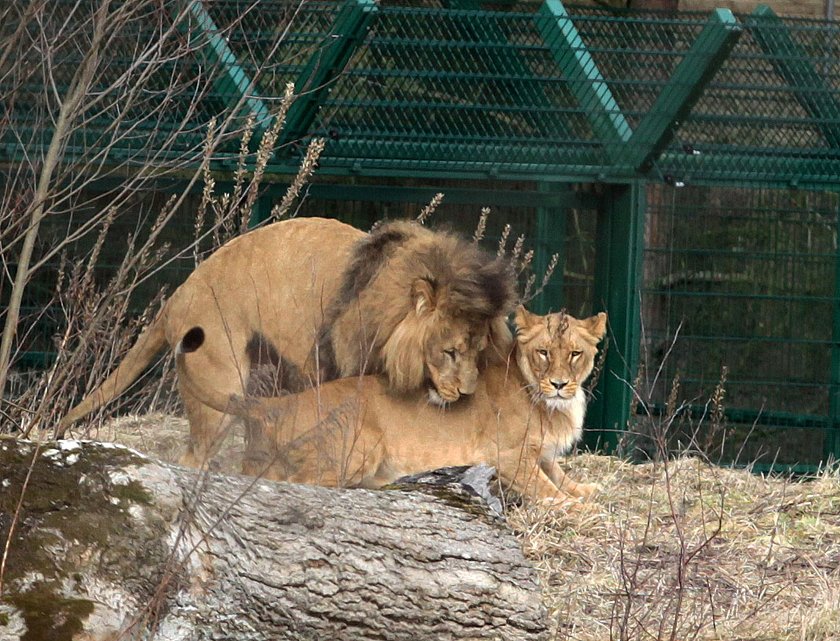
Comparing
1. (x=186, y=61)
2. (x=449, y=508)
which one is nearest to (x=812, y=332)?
(x=186, y=61)

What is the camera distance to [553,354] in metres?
6.54

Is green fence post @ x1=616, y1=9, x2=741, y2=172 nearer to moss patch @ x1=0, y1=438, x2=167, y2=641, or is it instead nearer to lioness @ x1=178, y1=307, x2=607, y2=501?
lioness @ x1=178, y1=307, x2=607, y2=501

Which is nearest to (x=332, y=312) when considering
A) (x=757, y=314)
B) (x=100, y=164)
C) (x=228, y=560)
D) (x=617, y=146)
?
(x=100, y=164)

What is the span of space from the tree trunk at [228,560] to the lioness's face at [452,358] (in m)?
2.14

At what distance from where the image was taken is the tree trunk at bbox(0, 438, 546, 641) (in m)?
3.33

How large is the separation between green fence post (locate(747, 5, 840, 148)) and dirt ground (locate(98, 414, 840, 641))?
7.26 ft

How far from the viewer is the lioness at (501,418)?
6.23 metres

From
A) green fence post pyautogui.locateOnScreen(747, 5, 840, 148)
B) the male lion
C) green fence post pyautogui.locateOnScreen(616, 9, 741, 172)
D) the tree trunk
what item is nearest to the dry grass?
the tree trunk

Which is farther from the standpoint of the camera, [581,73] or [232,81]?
[581,73]

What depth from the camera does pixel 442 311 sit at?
6.31 m

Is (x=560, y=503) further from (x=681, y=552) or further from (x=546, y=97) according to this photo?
(x=546, y=97)

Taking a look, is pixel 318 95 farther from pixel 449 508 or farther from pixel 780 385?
pixel 449 508

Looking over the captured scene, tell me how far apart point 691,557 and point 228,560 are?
1.37m

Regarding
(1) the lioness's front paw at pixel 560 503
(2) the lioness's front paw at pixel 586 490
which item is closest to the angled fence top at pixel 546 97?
(2) the lioness's front paw at pixel 586 490
